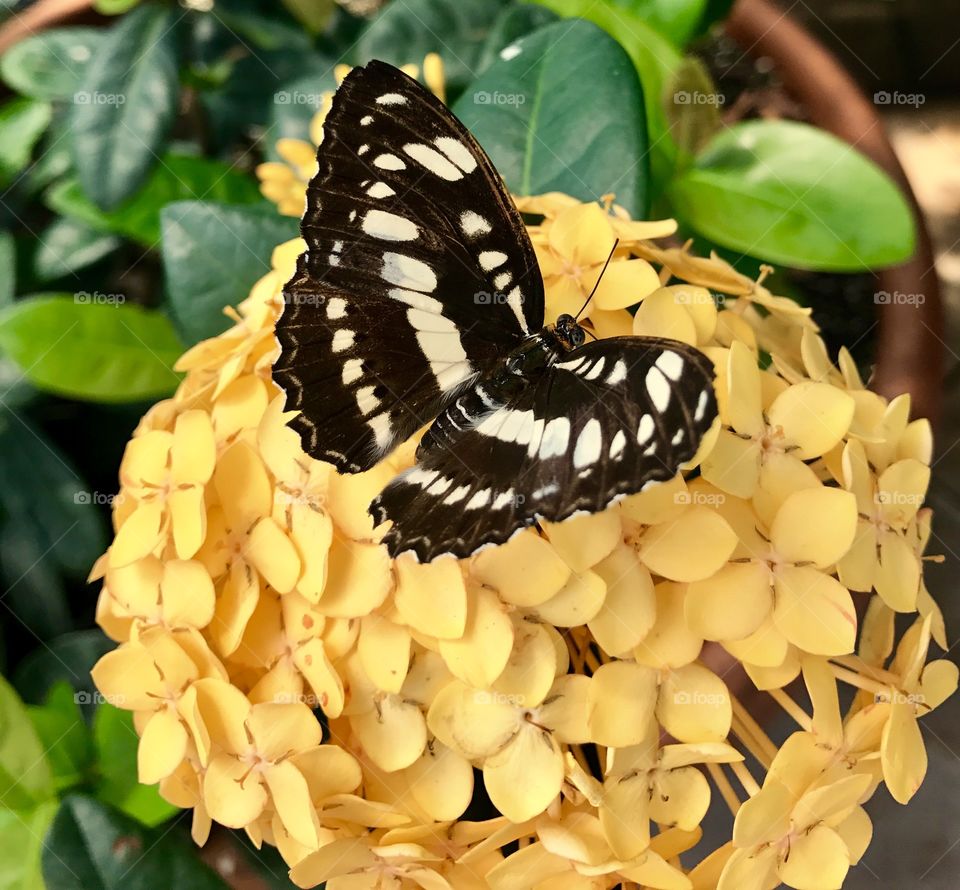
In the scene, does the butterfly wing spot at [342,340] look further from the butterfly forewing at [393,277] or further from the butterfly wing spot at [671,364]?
the butterfly wing spot at [671,364]

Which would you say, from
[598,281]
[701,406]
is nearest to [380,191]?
[598,281]

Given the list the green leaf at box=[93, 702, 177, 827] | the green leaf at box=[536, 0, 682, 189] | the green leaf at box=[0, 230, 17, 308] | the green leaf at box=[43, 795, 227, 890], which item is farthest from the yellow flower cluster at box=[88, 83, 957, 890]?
the green leaf at box=[0, 230, 17, 308]

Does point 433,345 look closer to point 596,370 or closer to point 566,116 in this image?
point 596,370

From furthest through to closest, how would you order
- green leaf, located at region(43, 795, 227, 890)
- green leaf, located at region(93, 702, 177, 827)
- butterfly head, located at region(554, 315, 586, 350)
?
green leaf, located at region(93, 702, 177, 827)
green leaf, located at region(43, 795, 227, 890)
butterfly head, located at region(554, 315, 586, 350)

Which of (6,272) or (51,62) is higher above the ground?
(51,62)

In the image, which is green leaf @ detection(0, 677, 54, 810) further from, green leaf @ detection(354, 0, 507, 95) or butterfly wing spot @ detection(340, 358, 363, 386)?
green leaf @ detection(354, 0, 507, 95)

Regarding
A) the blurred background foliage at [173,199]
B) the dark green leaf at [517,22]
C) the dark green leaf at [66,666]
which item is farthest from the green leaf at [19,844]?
the dark green leaf at [517,22]
